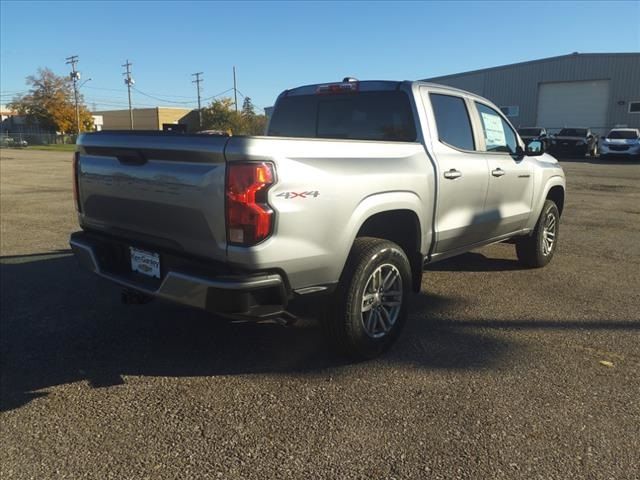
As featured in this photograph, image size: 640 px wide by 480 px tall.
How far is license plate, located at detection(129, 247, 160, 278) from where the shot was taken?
10.8ft

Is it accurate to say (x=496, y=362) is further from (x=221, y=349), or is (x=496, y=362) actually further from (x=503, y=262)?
(x=503, y=262)

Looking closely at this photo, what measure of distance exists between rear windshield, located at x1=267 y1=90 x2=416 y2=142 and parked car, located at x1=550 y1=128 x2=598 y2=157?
2775 centimetres

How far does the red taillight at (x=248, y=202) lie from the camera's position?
281 cm

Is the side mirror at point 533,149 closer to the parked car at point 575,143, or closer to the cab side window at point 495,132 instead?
the cab side window at point 495,132

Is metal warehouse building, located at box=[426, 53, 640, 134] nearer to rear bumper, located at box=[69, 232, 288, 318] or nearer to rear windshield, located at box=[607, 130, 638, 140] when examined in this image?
rear windshield, located at box=[607, 130, 638, 140]

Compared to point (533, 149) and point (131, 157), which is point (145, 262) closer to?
point (131, 157)

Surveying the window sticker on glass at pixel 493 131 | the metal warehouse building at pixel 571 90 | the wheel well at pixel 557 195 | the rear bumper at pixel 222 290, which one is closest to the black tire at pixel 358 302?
the rear bumper at pixel 222 290

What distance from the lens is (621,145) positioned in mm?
27922

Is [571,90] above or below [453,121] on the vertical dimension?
above

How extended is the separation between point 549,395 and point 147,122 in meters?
92.1

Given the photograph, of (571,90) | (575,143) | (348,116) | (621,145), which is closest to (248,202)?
(348,116)

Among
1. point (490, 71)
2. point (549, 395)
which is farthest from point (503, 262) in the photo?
point (490, 71)

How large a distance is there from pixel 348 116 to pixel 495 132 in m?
1.62

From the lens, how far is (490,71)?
4322 cm
